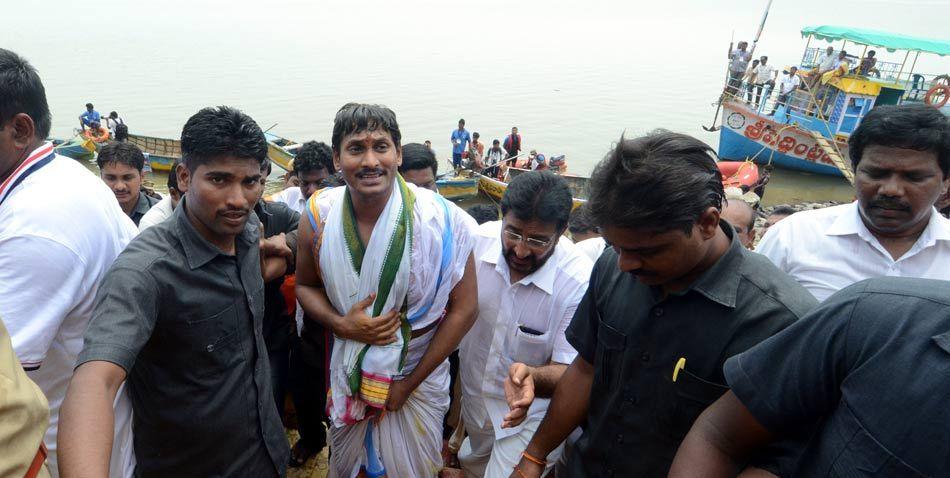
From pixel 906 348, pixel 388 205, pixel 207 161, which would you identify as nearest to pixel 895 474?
pixel 906 348

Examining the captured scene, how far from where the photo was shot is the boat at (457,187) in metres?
15.1

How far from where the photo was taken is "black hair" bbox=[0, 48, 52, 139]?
6.00 feet

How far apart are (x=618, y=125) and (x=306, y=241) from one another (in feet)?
95.8

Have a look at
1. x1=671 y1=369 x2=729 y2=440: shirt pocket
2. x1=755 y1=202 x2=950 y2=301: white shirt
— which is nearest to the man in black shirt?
x1=671 y1=369 x2=729 y2=440: shirt pocket

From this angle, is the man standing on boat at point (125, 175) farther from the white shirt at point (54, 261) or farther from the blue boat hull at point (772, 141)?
the blue boat hull at point (772, 141)

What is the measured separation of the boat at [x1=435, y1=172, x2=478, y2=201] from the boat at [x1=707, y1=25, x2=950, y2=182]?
34.2ft

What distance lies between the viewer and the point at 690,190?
5.19 ft

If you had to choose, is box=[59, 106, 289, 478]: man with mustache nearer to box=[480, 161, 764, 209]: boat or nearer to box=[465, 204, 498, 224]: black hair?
box=[465, 204, 498, 224]: black hair

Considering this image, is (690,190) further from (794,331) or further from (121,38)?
(121,38)

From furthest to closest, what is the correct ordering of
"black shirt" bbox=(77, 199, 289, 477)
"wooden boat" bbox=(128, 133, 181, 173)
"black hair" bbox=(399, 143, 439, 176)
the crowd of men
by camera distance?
"wooden boat" bbox=(128, 133, 181, 173) → "black hair" bbox=(399, 143, 439, 176) → "black shirt" bbox=(77, 199, 289, 477) → the crowd of men

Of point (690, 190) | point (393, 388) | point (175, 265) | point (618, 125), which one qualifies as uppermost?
point (690, 190)

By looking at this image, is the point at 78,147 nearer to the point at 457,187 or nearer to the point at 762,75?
the point at 457,187

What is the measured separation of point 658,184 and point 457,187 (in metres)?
13.7

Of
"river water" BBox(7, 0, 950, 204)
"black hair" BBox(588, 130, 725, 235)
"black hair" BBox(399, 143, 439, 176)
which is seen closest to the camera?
"black hair" BBox(588, 130, 725, 235)
